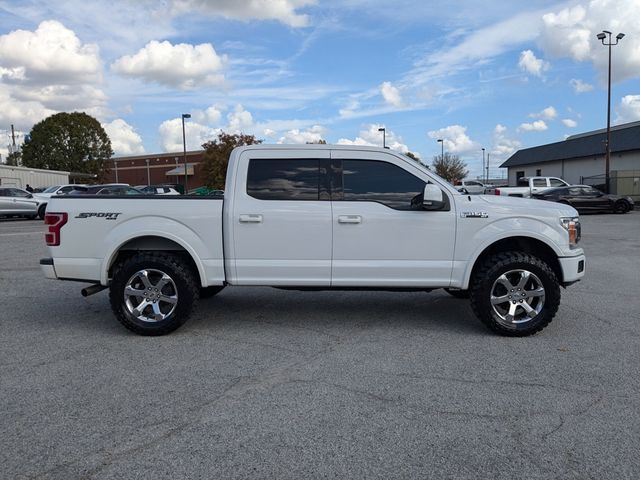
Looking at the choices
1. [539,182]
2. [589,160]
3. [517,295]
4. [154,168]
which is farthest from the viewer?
[154,168]

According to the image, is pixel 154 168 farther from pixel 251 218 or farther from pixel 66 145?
pixel 251 218

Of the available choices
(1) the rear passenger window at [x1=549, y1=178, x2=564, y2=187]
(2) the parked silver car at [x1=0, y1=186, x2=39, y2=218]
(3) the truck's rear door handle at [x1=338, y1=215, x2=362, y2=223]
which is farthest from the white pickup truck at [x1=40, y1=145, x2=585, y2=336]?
(1) the rear passenger window at [x1=549, y1=178, x2=564, y2=187]

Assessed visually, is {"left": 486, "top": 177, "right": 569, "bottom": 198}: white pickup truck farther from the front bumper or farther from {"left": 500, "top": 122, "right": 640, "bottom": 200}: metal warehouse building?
the front bumper

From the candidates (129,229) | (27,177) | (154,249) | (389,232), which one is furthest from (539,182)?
(27,177)

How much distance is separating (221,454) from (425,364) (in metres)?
2.19

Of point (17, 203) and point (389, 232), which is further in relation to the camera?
point (17, 203)

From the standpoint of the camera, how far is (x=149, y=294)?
18.4 feet

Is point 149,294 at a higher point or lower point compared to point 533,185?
lower

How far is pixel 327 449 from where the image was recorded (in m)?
3.26

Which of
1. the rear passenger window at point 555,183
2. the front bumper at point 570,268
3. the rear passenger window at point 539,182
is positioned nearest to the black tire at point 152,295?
the front bumper at point 570,268

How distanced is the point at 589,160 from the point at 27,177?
51.5 metres

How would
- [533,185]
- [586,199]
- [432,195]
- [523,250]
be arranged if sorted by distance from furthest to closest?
[533,185] < [586,199] < [523,250] < [432,195]

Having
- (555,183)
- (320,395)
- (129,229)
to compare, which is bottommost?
(320,395)

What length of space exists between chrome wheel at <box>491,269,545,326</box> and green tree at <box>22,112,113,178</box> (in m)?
78.0
